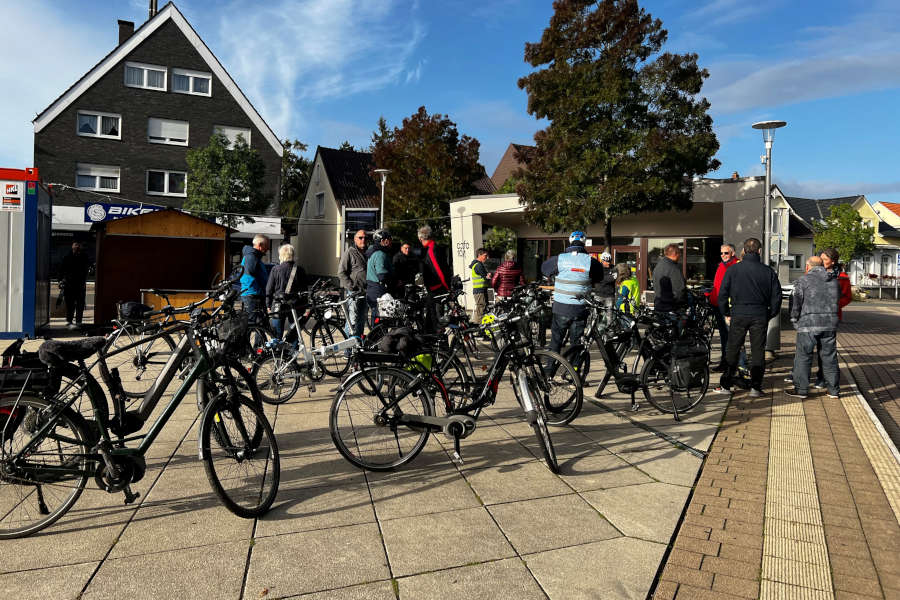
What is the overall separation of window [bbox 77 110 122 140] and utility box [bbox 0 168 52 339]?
20.3m

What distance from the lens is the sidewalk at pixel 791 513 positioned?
3018 millimetres

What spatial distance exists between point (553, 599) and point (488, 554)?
0.48 meters

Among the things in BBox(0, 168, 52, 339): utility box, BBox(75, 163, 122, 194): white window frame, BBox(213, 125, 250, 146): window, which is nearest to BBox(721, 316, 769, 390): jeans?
BBox(0, 168, 52, 339): utility box

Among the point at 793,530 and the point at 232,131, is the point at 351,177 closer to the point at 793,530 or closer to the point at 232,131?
the point at 232,131

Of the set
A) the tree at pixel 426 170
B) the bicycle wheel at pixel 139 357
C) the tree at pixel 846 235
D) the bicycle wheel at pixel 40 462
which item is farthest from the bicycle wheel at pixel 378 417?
the tree at pixel 846 235

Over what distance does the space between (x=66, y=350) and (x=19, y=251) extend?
8719 millimetres

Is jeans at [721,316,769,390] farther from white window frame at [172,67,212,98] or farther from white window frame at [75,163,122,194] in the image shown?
white window frame at [172,67,212,98]

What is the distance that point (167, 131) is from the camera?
96.3ft

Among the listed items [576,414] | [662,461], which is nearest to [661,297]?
[576,414]

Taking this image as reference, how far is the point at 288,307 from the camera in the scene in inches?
263

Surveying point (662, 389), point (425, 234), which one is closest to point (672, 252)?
point (662, 389)

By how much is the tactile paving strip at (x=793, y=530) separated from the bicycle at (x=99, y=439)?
274 centimetres

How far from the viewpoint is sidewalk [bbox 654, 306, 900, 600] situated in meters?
3.02

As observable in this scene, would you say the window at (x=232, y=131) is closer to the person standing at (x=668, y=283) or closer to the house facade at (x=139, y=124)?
the house facade at (x=139, y=124)
